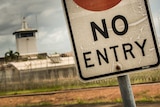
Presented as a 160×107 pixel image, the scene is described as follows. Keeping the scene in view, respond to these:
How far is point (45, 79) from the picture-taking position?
1356 inches

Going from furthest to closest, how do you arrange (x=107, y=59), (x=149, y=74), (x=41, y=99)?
(x=149, y=74) < (x=41, y=99) < (x=107, y=59)

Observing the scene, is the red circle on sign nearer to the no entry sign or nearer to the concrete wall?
the no entry sign

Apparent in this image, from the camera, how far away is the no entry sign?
1452 mm

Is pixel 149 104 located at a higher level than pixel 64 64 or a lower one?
lower

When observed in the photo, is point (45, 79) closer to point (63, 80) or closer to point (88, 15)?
point (63, 80)

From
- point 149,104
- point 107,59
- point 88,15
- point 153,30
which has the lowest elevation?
point 149,104

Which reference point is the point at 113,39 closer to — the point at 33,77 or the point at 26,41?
the point at 33,77

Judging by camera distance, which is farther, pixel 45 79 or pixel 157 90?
pixel 45 79

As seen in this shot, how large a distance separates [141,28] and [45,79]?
33.4 metres

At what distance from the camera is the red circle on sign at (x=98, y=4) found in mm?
1446

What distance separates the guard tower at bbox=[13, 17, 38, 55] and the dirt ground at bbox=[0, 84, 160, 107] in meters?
39.8

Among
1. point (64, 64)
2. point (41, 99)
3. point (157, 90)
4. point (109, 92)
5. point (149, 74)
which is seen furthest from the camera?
point (64, 64)

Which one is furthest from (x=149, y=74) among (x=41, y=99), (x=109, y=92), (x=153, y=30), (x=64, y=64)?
(x=153, y=30)

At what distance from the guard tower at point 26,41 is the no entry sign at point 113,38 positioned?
6392 centimetres
